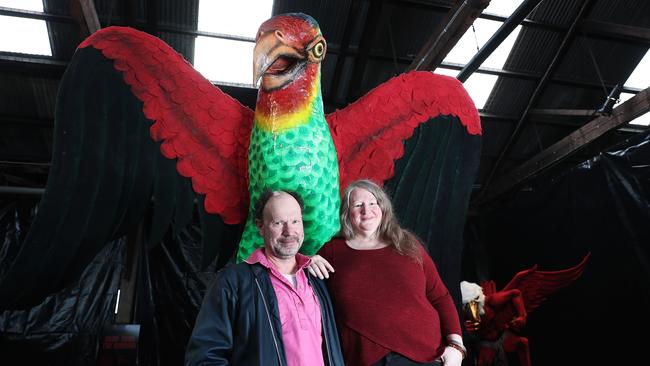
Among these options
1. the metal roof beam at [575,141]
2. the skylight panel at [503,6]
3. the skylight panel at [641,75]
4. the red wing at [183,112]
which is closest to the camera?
the red wing at [183,112]

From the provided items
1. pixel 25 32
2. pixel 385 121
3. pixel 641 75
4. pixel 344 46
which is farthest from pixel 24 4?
pixel 641 75

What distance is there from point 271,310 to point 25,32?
3.59 meters

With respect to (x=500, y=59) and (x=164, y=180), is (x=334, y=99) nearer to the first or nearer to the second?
(x=500, y=59)

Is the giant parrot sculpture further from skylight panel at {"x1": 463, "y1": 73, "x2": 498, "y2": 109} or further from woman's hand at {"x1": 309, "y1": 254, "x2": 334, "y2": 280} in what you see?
skylight panel at {"x1": 463, "y1": 73, "x2": 498, "y2": 109}

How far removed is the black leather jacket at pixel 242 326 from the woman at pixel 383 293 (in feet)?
0.23

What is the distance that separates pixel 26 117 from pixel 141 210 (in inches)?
135

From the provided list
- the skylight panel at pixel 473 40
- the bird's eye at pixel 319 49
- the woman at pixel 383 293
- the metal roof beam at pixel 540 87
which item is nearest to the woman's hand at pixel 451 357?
the woman at pixel 383 293

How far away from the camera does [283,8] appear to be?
3.33 metres

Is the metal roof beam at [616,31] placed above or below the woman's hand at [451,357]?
above

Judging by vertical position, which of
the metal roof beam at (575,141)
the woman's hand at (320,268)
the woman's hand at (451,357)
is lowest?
the woman's hand at (451,357)

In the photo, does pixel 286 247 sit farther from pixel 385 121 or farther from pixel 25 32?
pixel 25 32

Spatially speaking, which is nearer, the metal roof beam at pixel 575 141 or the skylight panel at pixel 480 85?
the metal roof beam at pixel 575 141

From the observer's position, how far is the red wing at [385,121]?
1.43m

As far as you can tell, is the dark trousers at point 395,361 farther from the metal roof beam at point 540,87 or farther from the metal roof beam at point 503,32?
the metal roof beam at point 540,87
